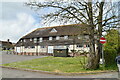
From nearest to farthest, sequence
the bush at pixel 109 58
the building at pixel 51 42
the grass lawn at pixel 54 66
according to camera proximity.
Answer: the grass lawn at pixel 54 66
the bush at pixel 109 58
the building at pixel 51 42

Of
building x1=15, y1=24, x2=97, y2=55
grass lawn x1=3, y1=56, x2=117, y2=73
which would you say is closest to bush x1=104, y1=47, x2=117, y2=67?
grass lawn x1=3, y1=56, x2=117, y2=73

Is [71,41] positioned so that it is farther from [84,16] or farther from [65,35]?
[84,16]

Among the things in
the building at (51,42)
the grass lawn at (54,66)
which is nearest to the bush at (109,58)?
the grass lawn at (54,66)

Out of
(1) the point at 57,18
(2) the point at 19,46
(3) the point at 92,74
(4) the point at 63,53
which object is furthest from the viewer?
(2) the point at 19,46

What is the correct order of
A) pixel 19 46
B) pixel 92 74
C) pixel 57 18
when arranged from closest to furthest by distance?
pixel 92 74, pixel 57 18, pixel 19 46

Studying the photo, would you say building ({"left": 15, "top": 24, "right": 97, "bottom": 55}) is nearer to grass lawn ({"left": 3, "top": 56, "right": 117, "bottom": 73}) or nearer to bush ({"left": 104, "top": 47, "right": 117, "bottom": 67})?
grass lawn ({"left": 3, "top": 56, "right": 117, "bottom": 73})

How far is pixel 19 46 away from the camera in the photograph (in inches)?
1532

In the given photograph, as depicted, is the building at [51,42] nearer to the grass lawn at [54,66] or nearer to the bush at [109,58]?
the grass lawn at [54,66]

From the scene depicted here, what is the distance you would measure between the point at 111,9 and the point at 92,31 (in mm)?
2285

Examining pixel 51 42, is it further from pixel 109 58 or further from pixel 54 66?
→ pixel 109 58

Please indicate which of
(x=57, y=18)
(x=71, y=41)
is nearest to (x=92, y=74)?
(x=57, y=18)

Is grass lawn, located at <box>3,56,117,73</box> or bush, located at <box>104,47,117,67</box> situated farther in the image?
bush, located at <box>104,47,117,67</box>

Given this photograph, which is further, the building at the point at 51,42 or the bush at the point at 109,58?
the building at the point at 51,42

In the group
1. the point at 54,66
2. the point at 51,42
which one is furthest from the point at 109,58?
the point at 51,42
